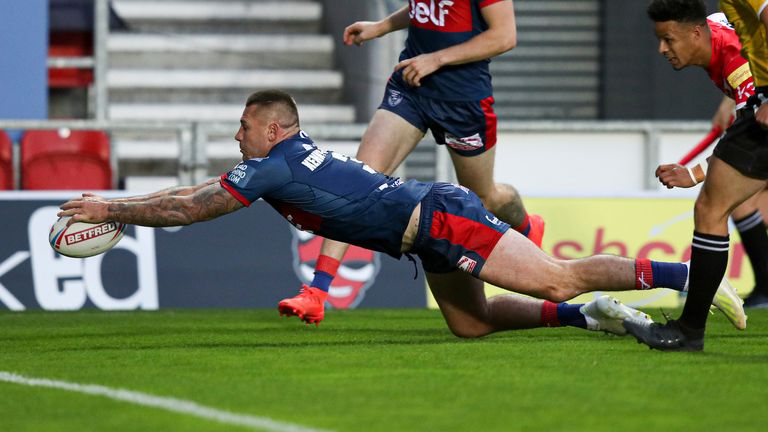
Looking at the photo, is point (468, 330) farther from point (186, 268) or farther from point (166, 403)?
point (186, 268)

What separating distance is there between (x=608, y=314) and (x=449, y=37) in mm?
1866

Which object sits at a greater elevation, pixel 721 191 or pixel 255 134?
pixel 255 134

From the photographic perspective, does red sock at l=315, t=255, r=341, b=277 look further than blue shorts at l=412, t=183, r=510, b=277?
Yes

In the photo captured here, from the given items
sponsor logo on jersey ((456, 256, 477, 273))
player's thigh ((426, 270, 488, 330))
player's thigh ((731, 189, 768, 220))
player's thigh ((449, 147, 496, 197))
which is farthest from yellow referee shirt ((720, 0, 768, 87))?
player's thigh ((731, 189, 768, 220))

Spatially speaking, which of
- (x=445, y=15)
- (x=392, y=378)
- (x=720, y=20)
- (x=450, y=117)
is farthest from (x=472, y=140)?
(x=392, y=378)

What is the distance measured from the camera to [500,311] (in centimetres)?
648

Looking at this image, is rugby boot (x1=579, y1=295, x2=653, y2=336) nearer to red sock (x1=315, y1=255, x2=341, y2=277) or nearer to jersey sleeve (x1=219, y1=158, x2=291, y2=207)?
red sock (x1=315, y1=255, x2=341, y2=277)

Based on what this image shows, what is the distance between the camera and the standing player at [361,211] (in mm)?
5832

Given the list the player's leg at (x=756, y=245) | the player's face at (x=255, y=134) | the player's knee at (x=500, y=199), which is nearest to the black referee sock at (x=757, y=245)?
the player's leg at (x=756, y=245)

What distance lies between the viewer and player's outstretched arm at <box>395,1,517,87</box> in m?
7.11

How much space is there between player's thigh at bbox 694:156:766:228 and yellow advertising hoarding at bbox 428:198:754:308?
4.43 m

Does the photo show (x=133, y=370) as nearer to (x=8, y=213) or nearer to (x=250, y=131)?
(x=250, y=131)

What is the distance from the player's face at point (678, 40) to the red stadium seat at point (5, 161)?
647cm

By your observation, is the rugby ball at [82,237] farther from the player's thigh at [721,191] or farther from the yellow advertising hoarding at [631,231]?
the yellow advertising hoarding at [631,231]
